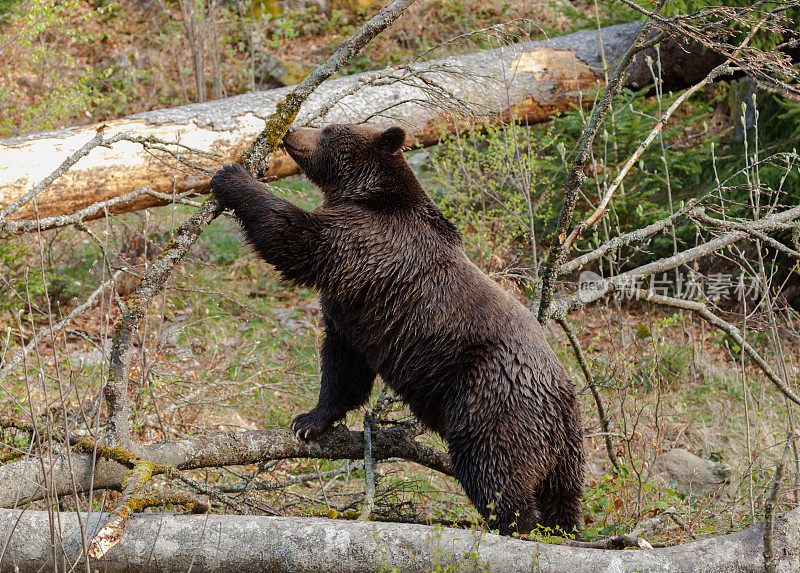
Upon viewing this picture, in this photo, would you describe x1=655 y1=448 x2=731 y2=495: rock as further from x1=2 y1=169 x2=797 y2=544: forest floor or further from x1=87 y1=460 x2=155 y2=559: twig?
x1=87 y1=460 x2=155 y2=559: twig


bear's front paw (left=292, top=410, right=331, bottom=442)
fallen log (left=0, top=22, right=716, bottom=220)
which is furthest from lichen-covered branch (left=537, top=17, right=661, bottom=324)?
bear's front paw (left=292, top=410, right=331, bottom=442)

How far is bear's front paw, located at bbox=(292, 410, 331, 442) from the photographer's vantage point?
14.4ft

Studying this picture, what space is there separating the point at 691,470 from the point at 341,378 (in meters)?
3.56

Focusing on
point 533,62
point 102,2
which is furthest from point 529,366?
point 102,2

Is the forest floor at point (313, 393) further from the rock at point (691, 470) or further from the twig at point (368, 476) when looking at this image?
the twig at point (368, 476)

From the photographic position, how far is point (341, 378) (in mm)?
4699

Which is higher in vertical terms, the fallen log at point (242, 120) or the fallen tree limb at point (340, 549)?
the fallen log at point (242, 120)

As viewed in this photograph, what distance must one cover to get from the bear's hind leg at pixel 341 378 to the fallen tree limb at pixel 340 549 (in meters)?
1.55

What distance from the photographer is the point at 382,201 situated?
15.4 feet

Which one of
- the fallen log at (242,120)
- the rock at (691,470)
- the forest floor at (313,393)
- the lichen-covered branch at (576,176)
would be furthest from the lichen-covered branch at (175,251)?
the rock at (691,470)

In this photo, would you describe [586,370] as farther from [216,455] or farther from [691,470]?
[216,455]

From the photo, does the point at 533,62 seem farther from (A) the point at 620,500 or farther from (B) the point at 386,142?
(A) the point at 620,500

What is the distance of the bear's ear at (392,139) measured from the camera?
15.5ft

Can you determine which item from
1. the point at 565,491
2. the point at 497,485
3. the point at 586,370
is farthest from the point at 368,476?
the point at 586,370
